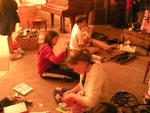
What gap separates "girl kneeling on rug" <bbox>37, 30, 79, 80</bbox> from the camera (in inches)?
104

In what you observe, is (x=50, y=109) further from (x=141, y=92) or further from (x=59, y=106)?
(x=141, y=92)

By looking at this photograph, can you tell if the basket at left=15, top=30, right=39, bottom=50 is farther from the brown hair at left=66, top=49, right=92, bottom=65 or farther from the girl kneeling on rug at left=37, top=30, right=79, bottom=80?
the brown hair at left=66, top=49, right=92, bottom=65

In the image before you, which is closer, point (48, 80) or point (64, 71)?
point (64, 71)

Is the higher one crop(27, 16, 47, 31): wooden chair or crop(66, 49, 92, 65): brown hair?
crop(66, 49, 92, 65): brown hair

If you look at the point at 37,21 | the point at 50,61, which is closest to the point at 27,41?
the point at 37,21

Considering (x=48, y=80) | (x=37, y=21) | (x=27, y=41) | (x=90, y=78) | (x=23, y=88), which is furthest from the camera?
(x=37, y=21)

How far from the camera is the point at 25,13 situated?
16.1ft

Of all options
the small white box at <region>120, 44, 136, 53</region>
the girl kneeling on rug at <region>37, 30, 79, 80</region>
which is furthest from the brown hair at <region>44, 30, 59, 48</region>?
the small white box at <region>120, 44, 136, 53</region>

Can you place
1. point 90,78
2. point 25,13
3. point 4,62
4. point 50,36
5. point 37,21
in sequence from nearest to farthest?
point 90,78
point 50,36
point 4,62
point 37,21
point 25,13

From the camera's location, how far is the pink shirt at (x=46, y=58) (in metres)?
2.63

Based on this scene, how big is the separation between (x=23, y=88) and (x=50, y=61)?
0.51m

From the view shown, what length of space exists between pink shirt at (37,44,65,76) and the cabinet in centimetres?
244

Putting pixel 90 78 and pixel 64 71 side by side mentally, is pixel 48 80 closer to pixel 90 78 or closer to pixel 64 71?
pixel 64 71

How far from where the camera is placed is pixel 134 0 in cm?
500
